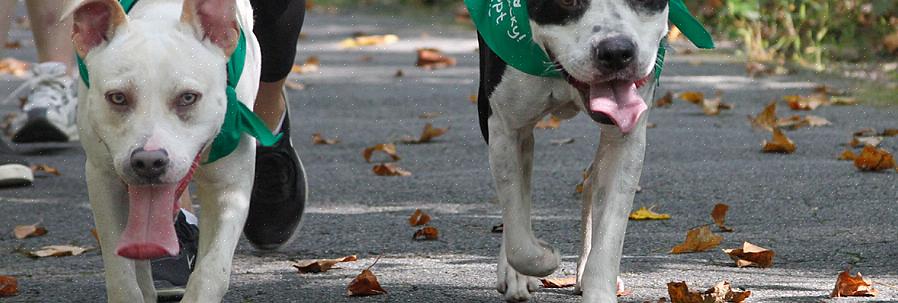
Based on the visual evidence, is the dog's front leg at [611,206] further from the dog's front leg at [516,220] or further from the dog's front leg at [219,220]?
the dog's front leg at [219,220]

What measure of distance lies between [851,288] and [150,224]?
73.3 inches

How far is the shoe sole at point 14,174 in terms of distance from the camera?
6.27m

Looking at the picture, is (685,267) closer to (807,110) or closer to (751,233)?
(751,233)

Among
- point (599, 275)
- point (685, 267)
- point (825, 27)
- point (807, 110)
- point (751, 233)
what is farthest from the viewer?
point (825, 27)

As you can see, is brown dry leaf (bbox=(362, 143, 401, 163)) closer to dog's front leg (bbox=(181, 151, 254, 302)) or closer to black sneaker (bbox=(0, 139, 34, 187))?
black sneaker (bbox=(0, 139, 34, 187))

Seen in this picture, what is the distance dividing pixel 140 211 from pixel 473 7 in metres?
1.24

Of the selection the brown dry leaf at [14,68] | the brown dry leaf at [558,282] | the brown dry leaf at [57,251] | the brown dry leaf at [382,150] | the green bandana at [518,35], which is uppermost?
the green bandana at [518,35]

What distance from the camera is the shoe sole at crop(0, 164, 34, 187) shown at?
247 inches

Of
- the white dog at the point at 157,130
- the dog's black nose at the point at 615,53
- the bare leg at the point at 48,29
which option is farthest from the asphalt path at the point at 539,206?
the dog's black nose at the point at 615,53

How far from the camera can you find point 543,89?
12.7 feet

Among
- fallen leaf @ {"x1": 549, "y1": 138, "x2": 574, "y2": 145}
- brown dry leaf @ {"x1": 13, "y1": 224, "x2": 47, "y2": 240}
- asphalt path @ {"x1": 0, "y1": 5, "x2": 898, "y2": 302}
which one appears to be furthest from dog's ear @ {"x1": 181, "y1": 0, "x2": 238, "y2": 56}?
fallen leaf @ {"x1": 549, "y1": 138, "x2": 574, "y2": 145}

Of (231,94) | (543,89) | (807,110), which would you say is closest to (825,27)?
(807,110)

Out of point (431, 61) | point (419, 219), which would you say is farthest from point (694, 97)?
point (419, 219)

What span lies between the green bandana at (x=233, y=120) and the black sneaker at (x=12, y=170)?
2.92 m
